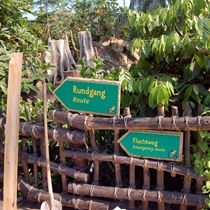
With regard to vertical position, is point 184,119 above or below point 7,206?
above

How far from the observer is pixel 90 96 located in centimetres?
285

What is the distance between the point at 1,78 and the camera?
3545 millimetres

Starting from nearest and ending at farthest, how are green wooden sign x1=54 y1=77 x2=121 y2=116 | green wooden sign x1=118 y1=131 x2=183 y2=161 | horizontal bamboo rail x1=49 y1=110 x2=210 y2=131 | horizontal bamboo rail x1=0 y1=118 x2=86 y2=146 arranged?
1. horizontal bamboo rail x1=49 y1=110 x2=210 y2=131
2. green wooden sign x1=118 y1=131 x2=183 y2=161
3. green wooden sign x1=54 y1=77 x2=121 y2=116
4. horizontal bamboo rail x1=0 y1=118 x2=86 y2=146

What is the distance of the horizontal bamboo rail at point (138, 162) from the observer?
2624 millimetres

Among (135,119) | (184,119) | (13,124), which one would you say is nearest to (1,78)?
(135,119)

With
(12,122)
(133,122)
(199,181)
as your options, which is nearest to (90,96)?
(133,122)

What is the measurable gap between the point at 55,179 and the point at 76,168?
0.44 metres

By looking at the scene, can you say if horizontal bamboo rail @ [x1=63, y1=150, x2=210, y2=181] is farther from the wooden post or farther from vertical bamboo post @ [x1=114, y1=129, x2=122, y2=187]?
the wooden post

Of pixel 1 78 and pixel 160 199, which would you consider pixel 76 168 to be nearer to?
pixel 160 199

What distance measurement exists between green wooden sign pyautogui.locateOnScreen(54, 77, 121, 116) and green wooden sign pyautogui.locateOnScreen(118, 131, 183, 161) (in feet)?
0.85

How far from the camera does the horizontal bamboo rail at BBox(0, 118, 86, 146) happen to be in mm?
2902

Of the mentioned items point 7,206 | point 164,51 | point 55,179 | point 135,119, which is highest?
point 164,51

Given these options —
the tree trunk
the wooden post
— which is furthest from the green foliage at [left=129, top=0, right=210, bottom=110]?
the tree trunk

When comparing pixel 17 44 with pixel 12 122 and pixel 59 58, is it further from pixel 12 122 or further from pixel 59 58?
pixel 12 122
